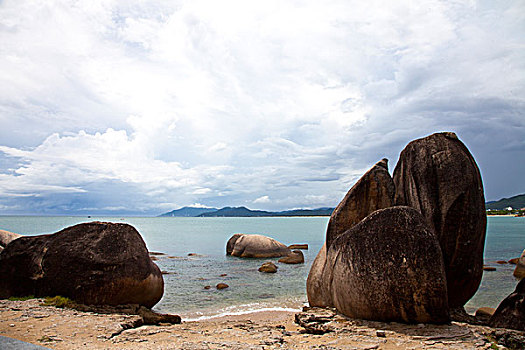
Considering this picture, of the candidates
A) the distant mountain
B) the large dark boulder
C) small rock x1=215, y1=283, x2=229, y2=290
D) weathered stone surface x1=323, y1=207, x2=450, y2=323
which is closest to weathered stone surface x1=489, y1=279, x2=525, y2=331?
weathered stone surface x1=323, y1=207, x2=450, y2=323

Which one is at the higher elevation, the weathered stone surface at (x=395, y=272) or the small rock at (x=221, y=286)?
the weathered stone surface at (x=395, y=272)

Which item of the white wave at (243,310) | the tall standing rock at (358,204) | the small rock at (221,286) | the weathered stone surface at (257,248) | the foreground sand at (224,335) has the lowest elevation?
the white wave at (243,310)

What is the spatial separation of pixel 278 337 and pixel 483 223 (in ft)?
20.1

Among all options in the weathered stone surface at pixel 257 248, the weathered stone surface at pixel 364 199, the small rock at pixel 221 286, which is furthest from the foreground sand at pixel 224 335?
the weathered stone surface at pixel 257 248

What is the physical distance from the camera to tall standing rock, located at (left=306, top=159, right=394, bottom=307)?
34.6 ft

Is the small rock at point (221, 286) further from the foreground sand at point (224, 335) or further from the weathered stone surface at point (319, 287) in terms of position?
the foreground sand at point (224, 335)

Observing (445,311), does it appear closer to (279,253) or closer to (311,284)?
(311,284)

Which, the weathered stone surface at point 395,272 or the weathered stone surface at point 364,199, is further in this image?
the weathered stone surface at point 364,199

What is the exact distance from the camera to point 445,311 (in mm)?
7805

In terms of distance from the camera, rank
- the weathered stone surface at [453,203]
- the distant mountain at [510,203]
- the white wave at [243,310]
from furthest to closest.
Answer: the distant mountain at [510,203], the white wave at [243,310], the weathered stone surface at [453,203]

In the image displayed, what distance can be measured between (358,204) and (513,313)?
173 inches

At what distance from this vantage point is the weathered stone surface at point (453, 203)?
9266 millimetres

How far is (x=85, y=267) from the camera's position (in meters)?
10.6

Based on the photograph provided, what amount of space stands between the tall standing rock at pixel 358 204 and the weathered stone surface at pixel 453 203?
32.4 inches
